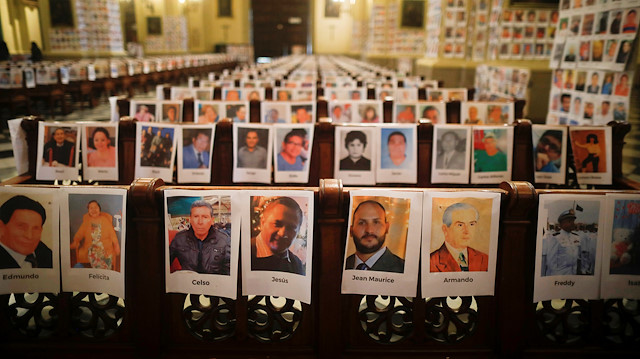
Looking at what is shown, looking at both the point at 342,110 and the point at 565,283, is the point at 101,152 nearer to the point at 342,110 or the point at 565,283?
the point at 342,110

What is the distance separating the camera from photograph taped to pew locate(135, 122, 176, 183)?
Result: 3.35m

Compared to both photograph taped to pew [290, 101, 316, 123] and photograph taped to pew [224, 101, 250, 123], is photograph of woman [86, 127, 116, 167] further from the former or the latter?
photograph taped to pew [290, 101, 316, 123]

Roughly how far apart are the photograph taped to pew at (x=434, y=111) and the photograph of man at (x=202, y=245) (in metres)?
3.71

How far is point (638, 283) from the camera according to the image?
173cm

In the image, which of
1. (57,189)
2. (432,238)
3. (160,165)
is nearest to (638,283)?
(432,238)

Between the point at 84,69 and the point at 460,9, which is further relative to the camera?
the point at 84,69

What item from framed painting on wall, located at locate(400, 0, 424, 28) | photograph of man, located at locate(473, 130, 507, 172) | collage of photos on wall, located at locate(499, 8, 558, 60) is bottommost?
photograph of man, located at locate(473, 130, 507, 172)

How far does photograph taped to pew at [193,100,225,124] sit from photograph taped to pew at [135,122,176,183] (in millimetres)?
1535

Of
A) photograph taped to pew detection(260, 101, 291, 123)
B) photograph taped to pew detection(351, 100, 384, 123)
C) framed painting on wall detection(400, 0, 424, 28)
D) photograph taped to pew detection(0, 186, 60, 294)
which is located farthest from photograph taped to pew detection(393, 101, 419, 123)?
framed painting on wall detection(400, 0, 424, 28)

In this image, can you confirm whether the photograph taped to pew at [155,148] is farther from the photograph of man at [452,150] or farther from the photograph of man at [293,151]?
the photograph of man at [452,150]

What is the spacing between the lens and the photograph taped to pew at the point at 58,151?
10.8ft

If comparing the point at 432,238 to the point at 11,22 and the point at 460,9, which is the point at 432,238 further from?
the point at 11,22

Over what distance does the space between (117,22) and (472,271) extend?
946 inches

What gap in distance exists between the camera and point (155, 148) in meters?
3.37
